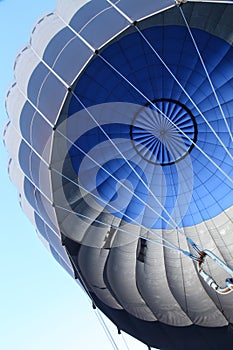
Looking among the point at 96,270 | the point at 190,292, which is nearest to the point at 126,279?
the point at 96,270

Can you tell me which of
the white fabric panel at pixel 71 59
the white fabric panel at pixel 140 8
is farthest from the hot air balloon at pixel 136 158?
the white fabric panel at pixel 140 8

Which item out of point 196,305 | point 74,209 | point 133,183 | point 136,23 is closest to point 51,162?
point 74,209

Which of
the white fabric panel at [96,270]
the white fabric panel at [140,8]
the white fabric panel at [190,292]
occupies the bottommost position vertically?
the white fabric panel at [190,292]

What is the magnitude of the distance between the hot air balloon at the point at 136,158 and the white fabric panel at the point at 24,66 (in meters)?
0.02

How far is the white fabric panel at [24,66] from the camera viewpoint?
25.1ft

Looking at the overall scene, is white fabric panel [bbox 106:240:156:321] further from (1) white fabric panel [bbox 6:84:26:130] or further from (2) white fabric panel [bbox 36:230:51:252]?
(1) white fabric panel [bbox 6:84:26:130]

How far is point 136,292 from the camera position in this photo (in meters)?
8.75

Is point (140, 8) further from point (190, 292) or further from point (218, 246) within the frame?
point (190, 292)

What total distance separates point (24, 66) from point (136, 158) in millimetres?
2316

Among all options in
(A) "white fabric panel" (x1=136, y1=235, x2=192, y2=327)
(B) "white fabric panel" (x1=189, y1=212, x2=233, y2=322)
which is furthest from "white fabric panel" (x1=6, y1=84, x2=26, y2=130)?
(B) "white fabric panel" (x1=189, y1=212, x2=233, y2=322)

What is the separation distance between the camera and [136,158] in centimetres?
864

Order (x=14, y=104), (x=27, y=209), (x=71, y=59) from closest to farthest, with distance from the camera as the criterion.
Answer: (x=71, y=59), (x=14, y=104), (x=27, y=209)

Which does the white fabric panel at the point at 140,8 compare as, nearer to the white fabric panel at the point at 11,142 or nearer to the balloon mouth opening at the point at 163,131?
the balloon mouth opening at the point at 163,131

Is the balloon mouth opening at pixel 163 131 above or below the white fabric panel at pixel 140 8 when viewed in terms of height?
below
